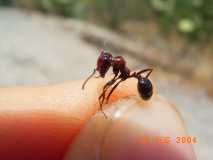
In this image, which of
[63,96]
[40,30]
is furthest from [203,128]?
[63,96]

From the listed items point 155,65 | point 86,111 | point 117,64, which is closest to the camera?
point 86,111

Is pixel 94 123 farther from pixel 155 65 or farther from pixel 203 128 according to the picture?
pixel 155 65

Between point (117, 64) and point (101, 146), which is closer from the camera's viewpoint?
point (101, 146)

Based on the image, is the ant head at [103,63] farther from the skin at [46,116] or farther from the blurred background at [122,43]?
the blurred background at [122,43]
